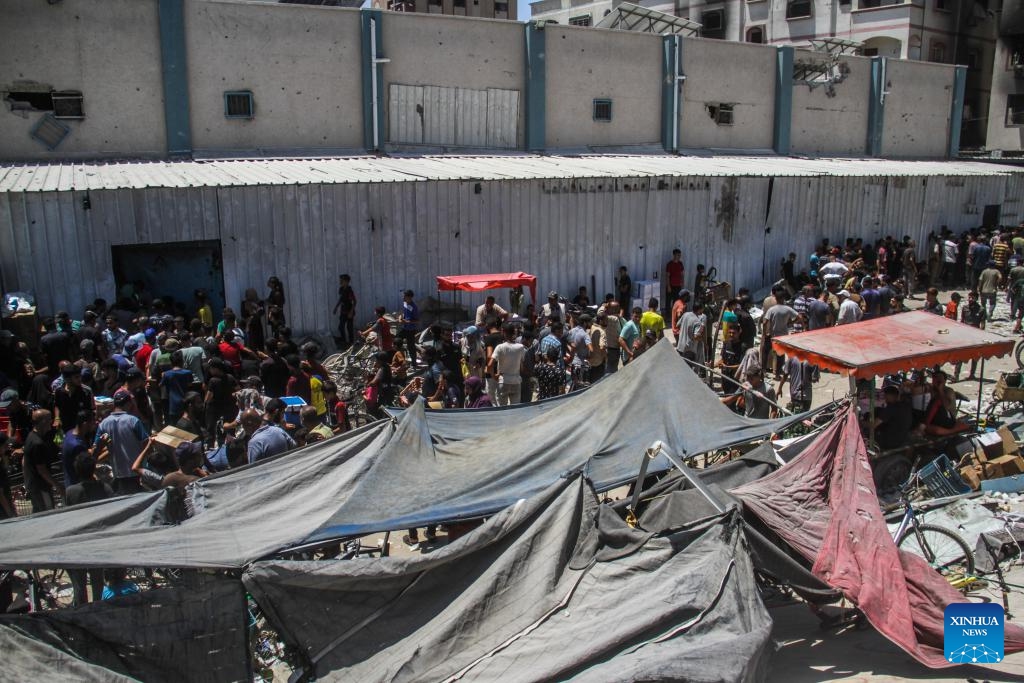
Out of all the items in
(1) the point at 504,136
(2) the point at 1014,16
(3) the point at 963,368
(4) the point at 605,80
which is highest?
(2) the point at 1014,16

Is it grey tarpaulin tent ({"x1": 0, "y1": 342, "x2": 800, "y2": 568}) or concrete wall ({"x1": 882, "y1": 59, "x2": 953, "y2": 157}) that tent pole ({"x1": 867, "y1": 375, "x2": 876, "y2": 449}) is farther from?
concrete wall ({"x1": 882, "y1": 59, "x2": 953, "y2": 157})

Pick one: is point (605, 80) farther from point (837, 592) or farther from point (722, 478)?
point (837, 592)

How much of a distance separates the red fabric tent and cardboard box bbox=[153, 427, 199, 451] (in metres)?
5.44

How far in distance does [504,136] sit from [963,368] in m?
11.4

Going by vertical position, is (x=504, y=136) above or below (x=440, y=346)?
above

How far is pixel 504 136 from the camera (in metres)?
21.3

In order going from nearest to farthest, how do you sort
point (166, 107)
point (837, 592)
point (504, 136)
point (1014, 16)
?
point (837, 592) → point (166, 107) → point (504, 136) → point (1014, 16)

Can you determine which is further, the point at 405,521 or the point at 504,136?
the point at 504,136

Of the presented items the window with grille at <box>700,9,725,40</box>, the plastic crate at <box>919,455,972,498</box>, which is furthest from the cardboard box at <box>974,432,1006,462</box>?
the window with grille at <box>700,9,725,40</box>

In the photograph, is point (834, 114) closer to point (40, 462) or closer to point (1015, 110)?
point (1015, 110)

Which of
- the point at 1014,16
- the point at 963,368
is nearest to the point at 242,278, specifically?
the point at 963,368

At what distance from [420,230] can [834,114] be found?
16.4m

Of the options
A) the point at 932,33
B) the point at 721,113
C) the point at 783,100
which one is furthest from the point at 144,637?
the point at 932,33

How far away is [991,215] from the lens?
28219 millimetres
